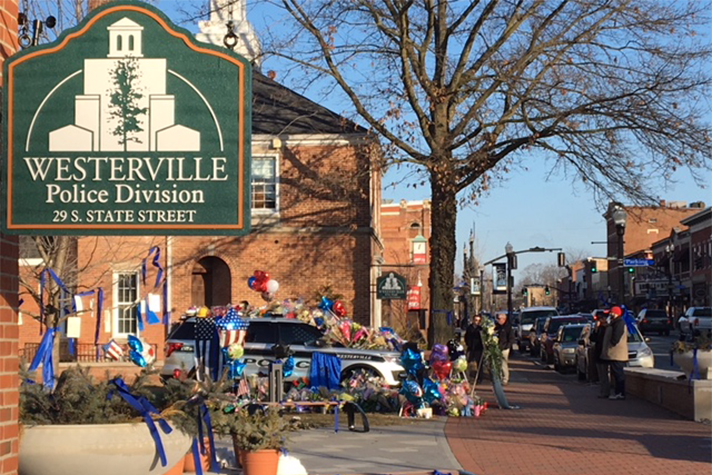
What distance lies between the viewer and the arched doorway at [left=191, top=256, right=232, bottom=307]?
3266 centimetres

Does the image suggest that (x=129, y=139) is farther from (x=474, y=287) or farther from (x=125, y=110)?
(x=474, y=287)

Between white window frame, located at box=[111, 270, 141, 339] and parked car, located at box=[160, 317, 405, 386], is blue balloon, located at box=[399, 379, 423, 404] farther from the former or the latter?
white window frame, located at box=[111, 270, 141, 339]

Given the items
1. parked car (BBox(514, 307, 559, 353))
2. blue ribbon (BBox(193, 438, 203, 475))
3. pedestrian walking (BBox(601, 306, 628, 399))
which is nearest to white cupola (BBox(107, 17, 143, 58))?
blue ribbon (BBox(193, 438, 203, 475))

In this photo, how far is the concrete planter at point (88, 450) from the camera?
6.30 m

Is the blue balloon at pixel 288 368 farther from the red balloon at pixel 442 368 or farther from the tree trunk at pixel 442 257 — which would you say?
the tree trunk at pixel 442 257

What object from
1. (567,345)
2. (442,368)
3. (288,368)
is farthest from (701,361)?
(567,345)

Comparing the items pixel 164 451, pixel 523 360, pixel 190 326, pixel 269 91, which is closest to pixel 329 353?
pixel 190 326

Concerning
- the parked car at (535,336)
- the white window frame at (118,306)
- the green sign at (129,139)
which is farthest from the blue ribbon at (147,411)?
the parked car at (535,336)

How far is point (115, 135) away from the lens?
5.49 m

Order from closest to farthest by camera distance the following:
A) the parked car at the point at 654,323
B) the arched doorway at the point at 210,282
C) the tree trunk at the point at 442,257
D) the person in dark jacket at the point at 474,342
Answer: the tree trunk at the point at 442,257
the person in dark jacket at the point at 474,342
the arched doorway at the point at 210,282
the parked car at the point at 654,323

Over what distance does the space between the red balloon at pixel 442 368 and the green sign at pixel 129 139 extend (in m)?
12.6

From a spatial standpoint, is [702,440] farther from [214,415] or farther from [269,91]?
[269,91]

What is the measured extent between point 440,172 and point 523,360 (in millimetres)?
19326

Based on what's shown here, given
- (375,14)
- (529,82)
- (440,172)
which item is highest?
(375,14)
